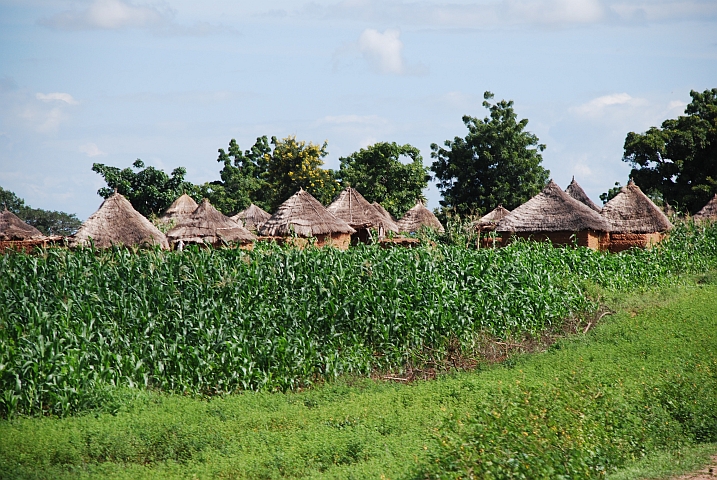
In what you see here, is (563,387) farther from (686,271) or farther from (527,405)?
(686,271)

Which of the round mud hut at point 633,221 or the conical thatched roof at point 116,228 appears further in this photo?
the round mud hut at point 633,221

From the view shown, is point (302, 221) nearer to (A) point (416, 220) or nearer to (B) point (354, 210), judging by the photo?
(B) point (354, 210)

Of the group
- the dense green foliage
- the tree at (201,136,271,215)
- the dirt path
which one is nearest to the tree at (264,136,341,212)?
the tree at (201,136,271,215)

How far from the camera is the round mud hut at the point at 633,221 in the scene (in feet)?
78.5

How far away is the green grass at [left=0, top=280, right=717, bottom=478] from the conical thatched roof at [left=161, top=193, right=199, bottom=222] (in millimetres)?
20955

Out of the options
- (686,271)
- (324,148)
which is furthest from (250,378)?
(324,148)

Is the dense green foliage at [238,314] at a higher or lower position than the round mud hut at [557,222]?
lower

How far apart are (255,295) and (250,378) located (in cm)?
175

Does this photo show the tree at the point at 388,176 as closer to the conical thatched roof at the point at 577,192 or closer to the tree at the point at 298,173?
the tree at the point at 298,173

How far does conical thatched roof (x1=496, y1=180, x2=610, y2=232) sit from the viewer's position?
21.6m

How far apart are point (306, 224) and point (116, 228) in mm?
6324

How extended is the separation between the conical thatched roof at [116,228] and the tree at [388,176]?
66.1 feet

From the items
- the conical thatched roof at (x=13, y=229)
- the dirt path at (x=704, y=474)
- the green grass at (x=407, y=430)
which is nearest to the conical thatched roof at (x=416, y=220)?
the conical thatched roof at (x=13, y=229)

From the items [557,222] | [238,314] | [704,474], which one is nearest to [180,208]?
[557,222]
